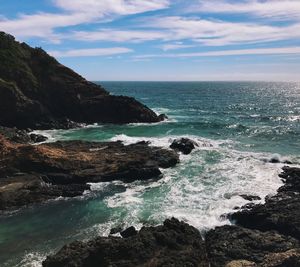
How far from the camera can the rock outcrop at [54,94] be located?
248 feet

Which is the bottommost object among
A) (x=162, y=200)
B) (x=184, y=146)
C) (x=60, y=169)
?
(x=162, y=200)

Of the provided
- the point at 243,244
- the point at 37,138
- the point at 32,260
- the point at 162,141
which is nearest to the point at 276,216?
the point at 243,244

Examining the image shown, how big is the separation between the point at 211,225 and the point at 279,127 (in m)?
54.8

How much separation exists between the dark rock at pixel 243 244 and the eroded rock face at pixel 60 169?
15623mm

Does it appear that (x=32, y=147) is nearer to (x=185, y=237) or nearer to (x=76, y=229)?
(x=76, y=229)

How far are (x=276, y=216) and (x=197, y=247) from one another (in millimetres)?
7351

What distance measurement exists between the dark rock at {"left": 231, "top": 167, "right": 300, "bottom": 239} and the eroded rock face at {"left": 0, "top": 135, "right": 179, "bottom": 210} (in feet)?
46.7

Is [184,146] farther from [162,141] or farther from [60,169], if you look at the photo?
[60,169]

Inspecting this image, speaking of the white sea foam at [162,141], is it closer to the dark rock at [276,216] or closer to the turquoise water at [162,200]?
the turquoise water at [162,200]

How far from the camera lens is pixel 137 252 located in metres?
23.2

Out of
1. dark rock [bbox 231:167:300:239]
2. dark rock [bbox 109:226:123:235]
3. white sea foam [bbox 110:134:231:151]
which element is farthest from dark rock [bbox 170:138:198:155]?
dark rock [bbox 109:226:123:235]

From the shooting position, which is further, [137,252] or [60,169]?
[60,169]

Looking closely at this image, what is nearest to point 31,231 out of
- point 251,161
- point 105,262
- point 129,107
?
point 105,262

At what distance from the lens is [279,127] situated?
8075 centimetres
